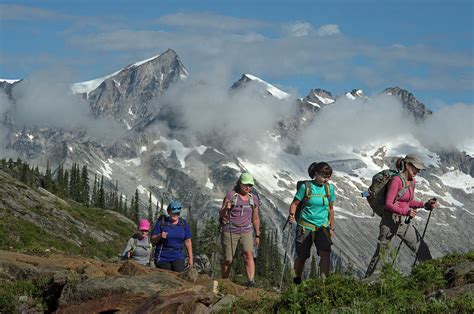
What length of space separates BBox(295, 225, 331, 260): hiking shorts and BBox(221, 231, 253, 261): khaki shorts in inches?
87.1

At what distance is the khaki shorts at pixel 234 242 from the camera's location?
20.1 metres

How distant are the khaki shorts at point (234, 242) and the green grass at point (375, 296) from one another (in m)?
5.43

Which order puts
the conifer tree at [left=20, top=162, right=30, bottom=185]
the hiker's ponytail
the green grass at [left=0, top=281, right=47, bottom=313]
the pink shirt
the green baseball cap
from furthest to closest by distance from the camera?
the conifer tree at [left=20, top=162, right=30, bottom=185], the green baseball cap, the hiker's ponytail, the pink shirt, the green grass at [left=0, top=281, right=47, bottom=313]

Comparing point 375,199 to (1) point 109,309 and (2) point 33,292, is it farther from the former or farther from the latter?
(2) point 33,292

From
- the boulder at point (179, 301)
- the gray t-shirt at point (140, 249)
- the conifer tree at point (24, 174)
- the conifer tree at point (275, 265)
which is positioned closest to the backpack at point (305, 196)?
the boulder at point (179, 301)

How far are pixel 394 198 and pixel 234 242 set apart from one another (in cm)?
463

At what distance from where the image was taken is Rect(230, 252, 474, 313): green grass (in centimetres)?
1089

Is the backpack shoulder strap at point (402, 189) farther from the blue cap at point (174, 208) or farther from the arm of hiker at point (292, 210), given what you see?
the blue cap at point (174, 208)

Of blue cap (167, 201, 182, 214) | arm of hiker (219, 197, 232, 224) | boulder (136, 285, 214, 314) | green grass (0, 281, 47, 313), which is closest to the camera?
boulder (136, 285, 214, 314)

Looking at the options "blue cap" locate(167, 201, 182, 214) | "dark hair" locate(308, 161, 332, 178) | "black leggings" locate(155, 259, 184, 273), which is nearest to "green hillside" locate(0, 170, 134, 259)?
"black leggings" locate(155, 259, 184, 273)

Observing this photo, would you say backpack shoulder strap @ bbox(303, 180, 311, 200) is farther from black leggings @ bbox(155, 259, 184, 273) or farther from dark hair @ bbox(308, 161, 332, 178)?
black leggings @ bbox(155, 259, 184, 273)

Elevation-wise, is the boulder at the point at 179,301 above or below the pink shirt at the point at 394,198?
below

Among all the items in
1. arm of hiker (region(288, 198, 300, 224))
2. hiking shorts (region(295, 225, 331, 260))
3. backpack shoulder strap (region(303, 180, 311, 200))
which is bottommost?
hiking shorts (region(295, 225, 331, 260))

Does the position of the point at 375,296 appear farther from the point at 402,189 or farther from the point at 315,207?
the point at 315,207
